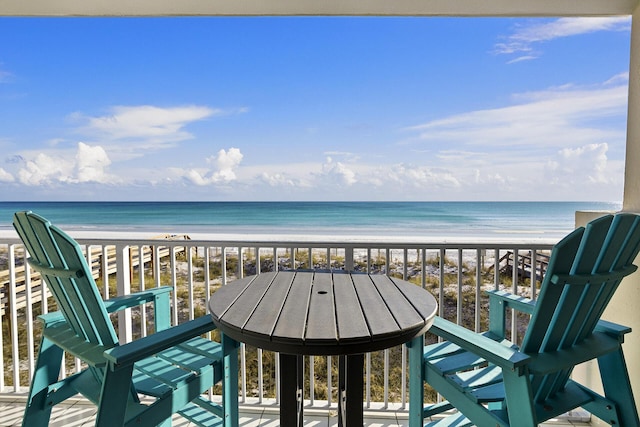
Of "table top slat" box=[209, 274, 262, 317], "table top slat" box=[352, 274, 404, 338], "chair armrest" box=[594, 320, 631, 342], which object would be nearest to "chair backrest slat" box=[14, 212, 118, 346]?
"table top slat" box=[209, 274, 262, 317]

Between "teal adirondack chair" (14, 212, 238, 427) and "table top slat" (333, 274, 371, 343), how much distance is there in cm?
56

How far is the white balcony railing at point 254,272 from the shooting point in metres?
2.36

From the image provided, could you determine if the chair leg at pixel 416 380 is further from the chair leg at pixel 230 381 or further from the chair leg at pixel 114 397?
the chair leg at pixel 114 397

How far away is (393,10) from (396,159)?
18557 mm

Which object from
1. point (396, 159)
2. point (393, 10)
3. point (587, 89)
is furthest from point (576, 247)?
point (587, 89)

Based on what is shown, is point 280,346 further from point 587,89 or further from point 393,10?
point 587,89

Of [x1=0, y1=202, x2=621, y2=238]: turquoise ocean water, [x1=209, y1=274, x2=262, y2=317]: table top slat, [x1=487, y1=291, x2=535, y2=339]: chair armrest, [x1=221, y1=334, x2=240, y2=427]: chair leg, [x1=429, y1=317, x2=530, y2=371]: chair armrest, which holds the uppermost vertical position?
[x1=209, y1=274, x2=262, y2=317]: table top slat

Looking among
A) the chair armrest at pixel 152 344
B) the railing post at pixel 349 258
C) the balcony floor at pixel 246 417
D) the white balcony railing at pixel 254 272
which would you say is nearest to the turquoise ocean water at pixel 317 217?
the white balcony railing at pixel 254 272

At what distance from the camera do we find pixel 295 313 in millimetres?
1414

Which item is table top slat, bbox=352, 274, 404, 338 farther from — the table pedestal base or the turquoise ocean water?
the turquoise ocean water

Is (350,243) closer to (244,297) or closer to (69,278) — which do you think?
(244,297)

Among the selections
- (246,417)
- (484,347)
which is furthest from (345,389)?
(246,417)

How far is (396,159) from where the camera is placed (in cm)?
2048

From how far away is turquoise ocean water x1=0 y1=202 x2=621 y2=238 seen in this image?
1775cm
